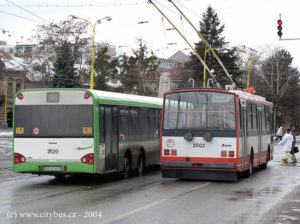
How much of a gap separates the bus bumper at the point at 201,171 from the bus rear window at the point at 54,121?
2.85m

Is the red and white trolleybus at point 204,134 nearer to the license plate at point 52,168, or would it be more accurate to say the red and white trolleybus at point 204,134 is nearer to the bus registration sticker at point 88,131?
the bus registration sticker at point 88,131

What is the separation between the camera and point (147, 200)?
12523 millimetres

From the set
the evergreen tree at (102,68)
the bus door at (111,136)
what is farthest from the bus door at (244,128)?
the evergreen tree at (102,68)

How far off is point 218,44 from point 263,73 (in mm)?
23185

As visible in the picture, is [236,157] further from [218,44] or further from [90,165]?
[218,44]

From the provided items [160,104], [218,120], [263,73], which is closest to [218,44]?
[263,73]

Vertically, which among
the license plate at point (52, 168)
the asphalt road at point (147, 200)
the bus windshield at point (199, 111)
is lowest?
the asphalt road at point (147, 200)

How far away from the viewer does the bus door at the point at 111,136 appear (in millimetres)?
16391

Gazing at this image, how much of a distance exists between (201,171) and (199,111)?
67.4 inches

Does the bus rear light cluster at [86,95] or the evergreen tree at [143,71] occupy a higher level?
the evergreen tree at [143,71]

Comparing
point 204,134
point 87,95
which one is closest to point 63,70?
point 204,134

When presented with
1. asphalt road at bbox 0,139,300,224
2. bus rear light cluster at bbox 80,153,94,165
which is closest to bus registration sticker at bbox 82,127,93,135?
bus rear light cluster at bbox 80,153,94,165

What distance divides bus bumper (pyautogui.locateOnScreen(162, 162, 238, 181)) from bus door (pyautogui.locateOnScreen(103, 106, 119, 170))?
1.46 m

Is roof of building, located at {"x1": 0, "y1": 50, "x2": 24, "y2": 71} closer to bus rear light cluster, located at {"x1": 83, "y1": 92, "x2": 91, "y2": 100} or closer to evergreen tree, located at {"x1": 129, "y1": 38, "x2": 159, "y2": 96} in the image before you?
evergreen tree, located at {"x1": 129, "y1": 38, "x2": 159, "y2": 96}
